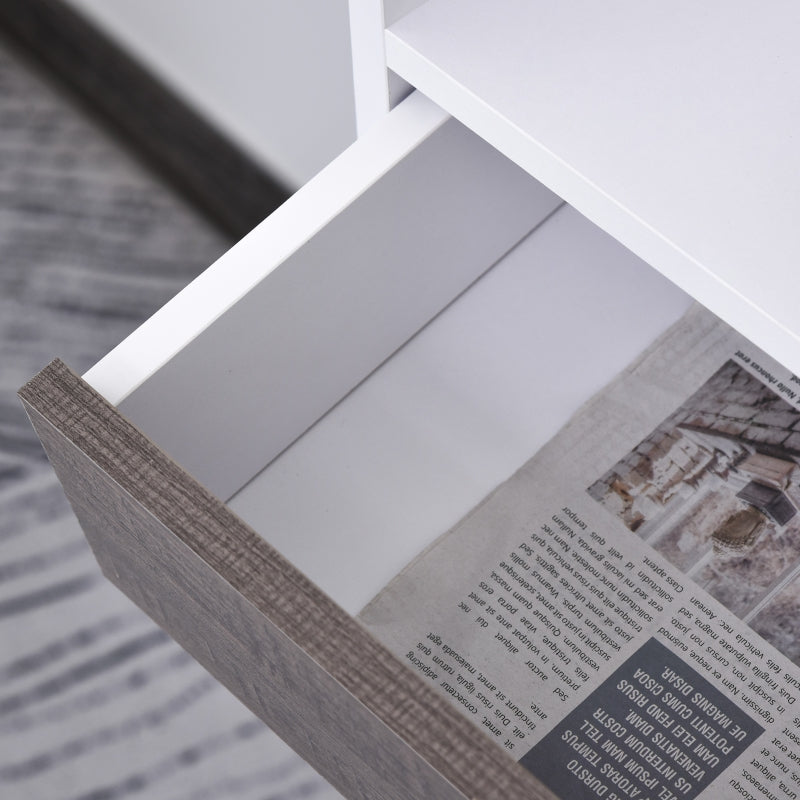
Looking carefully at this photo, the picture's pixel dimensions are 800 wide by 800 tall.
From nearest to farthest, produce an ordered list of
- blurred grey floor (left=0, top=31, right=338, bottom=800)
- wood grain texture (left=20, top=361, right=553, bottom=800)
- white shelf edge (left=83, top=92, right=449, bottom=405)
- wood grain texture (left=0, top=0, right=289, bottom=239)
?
1. wood grain texture (left=20, top=361, right=553, bottom=800)
2. white shelf edge (left=83, top=92, right=449, bottom=405)
3. blurred grey floor (left=0, top=31, right=338, bottom=800)
4. wood grain texture (left=0, top=0, right=289, bottom=239)

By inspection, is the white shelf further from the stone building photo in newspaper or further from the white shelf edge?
the stone building photo in newspaper

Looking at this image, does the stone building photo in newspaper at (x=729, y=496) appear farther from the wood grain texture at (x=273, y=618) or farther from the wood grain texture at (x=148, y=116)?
the wood grain texture at (x=148, y=116)

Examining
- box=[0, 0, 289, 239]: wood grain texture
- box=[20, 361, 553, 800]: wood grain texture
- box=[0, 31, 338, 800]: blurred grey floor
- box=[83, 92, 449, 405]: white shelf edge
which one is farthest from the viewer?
box=[0, 0, 289, 239]: wood grain texture

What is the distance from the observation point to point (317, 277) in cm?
63

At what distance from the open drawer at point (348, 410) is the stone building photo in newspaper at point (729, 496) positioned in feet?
0.17

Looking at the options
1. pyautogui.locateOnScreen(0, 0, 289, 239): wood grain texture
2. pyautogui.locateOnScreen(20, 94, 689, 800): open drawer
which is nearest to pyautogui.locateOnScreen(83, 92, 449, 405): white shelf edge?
pyautogui.locateOnScreen(20, 94, 689, 800): open drawer

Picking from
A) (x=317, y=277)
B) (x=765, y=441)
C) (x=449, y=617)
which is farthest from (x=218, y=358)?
(x=765, y=441)

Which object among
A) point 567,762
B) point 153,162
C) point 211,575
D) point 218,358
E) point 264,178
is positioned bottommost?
point 567,762

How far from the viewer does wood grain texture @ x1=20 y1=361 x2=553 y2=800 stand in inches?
18.1

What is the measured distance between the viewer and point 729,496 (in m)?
0.69

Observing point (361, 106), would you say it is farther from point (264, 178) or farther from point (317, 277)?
point (264, 178)

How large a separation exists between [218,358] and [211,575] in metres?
0.13

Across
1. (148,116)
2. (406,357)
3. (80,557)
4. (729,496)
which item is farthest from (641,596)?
(148,116)

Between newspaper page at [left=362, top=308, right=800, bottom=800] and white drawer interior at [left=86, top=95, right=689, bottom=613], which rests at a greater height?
white drawer interior at [left=86, top=95, right=689, bottom=613]
